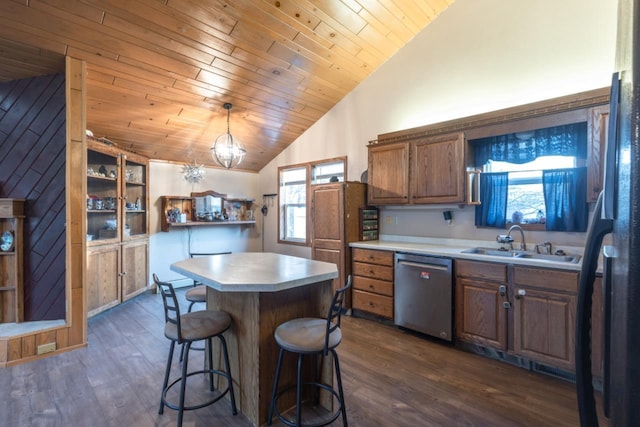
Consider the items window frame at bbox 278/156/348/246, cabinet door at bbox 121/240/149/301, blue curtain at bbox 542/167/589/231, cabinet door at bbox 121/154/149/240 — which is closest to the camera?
blue curtain at bbox 542/167/589/231

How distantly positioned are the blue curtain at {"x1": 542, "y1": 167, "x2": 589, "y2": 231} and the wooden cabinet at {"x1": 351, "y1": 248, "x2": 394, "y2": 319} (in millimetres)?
1583

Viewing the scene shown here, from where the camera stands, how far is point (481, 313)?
285 cm

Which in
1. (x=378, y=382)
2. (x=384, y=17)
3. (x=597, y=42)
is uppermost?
(x=384, y=17)

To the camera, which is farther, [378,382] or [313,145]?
[313,145]

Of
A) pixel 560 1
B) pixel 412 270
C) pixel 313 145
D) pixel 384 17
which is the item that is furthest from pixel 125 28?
pixel 560 1

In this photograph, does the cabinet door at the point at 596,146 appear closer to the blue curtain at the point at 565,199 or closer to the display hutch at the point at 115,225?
the blue curtain at the point at 565,199

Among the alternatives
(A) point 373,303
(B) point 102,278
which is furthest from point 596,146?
(B) point 102,278

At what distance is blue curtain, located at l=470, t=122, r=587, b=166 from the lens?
2781 mm

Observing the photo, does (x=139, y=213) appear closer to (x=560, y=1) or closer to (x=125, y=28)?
(x=125, y=28)

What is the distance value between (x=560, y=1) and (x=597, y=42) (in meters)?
0.56

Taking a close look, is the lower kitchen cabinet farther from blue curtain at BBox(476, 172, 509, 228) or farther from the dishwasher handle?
blue curtain at BBox(476, 172, 509, 228)

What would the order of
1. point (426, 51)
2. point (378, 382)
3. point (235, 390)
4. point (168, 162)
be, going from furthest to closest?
point (168, 162)
point (426, 51)
point (378, 382)
point (235, 390)

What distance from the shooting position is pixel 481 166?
339 cm

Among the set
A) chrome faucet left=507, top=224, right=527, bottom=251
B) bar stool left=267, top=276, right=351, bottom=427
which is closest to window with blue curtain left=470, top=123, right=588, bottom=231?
chrome faucet left=507, top=224, right=527, bottom=251
